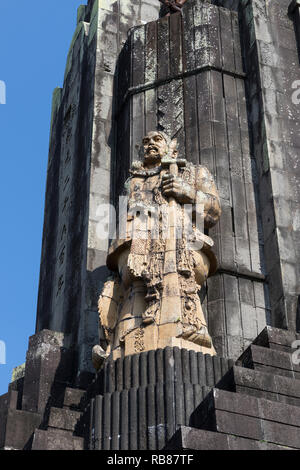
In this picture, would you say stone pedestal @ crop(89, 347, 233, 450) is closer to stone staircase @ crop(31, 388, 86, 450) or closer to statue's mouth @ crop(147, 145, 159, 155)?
stone staircase @ crop(31, 388, 86, 450)

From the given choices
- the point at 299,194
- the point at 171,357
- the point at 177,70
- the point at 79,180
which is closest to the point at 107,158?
the point at 79,180

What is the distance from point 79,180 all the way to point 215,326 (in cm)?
557

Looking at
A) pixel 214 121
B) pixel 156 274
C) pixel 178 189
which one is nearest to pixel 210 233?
pixel 178 189

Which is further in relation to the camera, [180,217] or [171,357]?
[180,217]

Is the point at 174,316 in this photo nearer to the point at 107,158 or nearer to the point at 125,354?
the point at 125,354

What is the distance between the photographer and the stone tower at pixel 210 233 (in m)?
12.7

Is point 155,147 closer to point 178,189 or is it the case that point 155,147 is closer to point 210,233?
point 178,189

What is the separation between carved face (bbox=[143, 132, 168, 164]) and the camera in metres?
16.5

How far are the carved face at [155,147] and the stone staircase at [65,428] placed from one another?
13.3 ft

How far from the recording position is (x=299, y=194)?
715 inches

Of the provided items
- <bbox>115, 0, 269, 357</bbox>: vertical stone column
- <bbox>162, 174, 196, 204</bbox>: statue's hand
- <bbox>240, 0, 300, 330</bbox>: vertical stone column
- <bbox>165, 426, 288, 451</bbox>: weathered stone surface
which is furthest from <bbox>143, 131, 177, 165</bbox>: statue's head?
<bbox>165, 426, 288, 451</bbox>: weathered stone surface

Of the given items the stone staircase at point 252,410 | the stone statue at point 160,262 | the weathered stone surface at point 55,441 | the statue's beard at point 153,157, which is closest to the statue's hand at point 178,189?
the stone statue at point 160,262

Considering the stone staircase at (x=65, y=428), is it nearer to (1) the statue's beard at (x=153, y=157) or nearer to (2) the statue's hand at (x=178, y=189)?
(2) the statue's hand at (x=178, y=189)

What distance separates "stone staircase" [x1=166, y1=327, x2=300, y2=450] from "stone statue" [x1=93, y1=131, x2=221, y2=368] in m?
Result: 1.21
